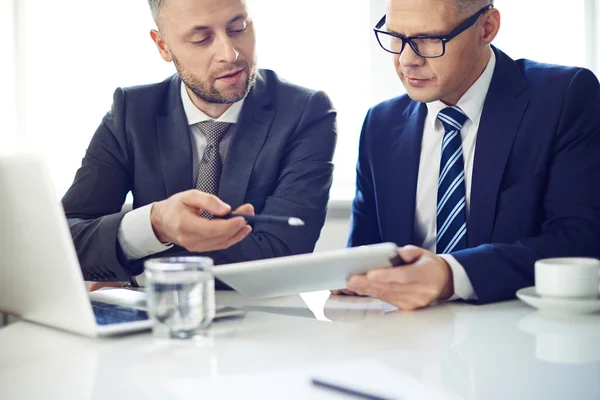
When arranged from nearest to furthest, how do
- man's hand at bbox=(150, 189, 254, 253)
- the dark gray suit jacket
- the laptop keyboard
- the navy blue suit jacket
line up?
the laptop keyboard → man's hand at bbox=(150, 189, 254, 253) → the navy blue suit jacket → the dark gray suit jacket

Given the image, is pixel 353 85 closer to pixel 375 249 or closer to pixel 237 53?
pixel 237 53

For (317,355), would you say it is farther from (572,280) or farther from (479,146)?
(479,146)

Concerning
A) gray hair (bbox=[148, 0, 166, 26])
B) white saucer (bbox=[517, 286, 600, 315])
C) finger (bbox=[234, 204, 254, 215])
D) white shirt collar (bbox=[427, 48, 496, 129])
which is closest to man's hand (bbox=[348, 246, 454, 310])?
white saucer (bbox=[517, 286, 600, 315])

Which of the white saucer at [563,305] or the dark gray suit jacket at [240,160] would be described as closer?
the white saucer at [563,305]

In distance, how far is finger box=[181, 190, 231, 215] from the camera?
145 cm

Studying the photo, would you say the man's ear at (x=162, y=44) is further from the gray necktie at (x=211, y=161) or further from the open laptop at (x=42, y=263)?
the open laptop at (x=42, y=263)

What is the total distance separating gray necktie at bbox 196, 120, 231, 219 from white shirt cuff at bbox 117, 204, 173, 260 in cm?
35

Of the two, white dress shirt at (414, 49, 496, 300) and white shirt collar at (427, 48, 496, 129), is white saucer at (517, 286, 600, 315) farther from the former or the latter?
white shirt collar at (427, 48, 496, 129)

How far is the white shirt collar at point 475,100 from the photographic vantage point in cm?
198

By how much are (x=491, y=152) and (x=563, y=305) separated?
62 centimetres

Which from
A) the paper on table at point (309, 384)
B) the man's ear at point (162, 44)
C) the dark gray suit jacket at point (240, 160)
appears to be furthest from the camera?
the man's ear at point (162, 44)

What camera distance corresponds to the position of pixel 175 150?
2189 millimetres

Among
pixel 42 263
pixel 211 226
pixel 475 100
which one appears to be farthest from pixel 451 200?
pixel 42 263

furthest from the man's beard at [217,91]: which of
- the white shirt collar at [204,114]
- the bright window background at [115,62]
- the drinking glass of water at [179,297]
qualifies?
the bright window background at [115,62]
